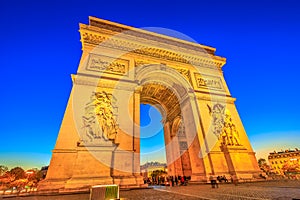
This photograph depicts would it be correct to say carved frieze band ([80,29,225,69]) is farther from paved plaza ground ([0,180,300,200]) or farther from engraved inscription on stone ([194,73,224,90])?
paved plaza ground ([0,180,300,200])

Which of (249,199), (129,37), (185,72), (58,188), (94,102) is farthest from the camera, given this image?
(185,72)

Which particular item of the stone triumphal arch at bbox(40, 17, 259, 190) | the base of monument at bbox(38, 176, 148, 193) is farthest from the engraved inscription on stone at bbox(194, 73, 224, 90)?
the base of monument at bbox(38, 176, 148, 193)

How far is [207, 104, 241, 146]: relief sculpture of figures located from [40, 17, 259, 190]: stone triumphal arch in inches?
2.6

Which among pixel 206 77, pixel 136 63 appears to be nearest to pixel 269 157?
pixel 206 77

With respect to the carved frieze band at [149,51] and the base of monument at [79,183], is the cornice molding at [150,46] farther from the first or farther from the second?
the base of monument at [79,183]

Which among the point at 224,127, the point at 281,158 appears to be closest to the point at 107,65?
the point at 224,127

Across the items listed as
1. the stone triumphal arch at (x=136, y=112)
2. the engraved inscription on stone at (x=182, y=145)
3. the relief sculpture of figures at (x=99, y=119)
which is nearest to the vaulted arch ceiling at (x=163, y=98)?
the stone triumphal arch at (x=136, y=112)

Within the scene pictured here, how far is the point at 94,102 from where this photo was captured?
8.40 m

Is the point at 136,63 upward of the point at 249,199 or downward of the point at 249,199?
upward

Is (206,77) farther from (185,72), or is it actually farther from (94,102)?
(94,102)

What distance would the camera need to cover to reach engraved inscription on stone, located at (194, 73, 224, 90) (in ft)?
42.0

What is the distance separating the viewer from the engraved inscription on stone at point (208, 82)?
12800 mm

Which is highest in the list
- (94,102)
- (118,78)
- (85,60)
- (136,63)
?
(136,63)

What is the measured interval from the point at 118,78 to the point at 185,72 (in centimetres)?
590
